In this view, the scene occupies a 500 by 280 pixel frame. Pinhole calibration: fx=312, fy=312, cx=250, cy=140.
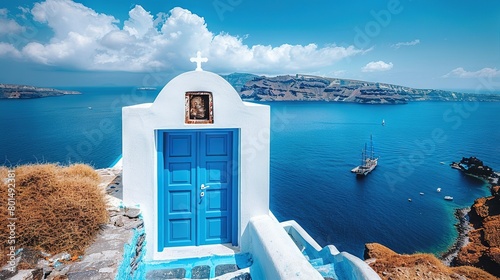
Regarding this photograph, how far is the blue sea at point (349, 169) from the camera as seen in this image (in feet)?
93.0

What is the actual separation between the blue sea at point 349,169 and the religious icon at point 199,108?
7600 millimetres

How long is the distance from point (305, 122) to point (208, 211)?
8652cm

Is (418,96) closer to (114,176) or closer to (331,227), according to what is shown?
(331,227)

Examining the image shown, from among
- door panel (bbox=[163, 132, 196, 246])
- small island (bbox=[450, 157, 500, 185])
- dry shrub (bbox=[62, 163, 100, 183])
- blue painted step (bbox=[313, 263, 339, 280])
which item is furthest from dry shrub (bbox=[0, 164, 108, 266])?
small island (bbox=[450, 157, 500, 185])

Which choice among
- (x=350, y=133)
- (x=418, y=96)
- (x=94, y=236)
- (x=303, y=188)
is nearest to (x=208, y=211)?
(x=94, y=236)

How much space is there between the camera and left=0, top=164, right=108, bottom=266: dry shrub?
347 cm

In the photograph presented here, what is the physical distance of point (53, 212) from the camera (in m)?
3.71

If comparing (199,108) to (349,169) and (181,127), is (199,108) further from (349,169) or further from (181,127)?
(349,169)

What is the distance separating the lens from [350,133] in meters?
74.7

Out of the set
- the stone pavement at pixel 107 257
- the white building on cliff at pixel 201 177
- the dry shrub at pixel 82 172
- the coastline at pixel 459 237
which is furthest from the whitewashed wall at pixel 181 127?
the coastline at pixel 459 237

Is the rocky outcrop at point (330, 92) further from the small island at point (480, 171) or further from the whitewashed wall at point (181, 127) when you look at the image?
the whitewashed wall at point (181, 127)

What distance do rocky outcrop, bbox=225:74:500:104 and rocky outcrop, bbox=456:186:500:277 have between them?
416 feet

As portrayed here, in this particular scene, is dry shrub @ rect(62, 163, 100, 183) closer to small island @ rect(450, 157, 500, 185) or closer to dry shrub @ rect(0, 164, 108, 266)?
dry shrub @ rect(0, 164, 108, 266)

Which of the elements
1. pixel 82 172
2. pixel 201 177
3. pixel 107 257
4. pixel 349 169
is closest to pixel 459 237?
pixel 349 169
